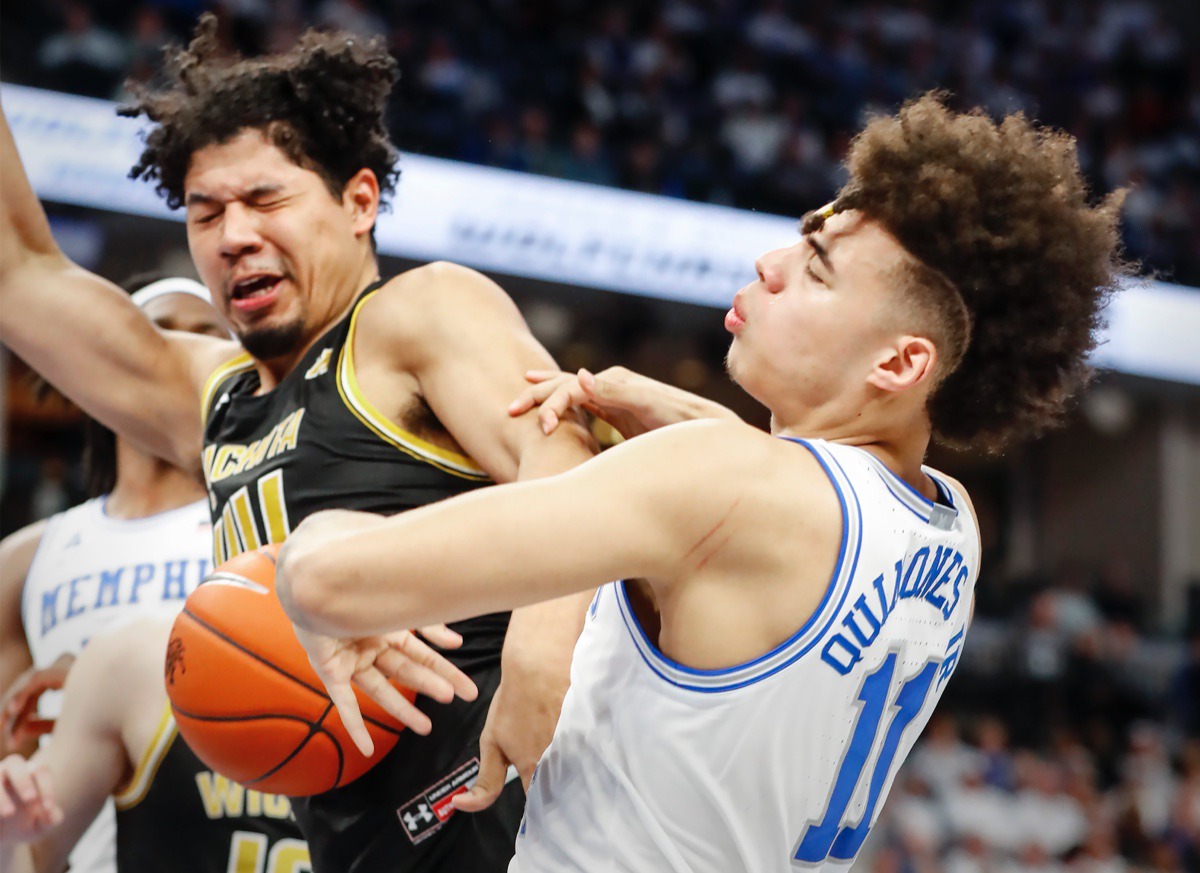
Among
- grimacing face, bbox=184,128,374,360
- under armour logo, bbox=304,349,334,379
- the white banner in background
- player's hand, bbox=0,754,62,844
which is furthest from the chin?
the white banner in background

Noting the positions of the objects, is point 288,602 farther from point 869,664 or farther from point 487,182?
point 487,182

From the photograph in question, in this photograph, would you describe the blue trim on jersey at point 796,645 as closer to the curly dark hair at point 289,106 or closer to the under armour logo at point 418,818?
the under armour logo at point 418,818

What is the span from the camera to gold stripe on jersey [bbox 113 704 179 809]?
340 centimetres

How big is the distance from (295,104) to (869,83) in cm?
1303

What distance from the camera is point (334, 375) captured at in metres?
2.73

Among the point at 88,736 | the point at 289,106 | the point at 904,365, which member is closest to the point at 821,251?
the point at 904,365

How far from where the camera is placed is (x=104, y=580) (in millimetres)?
3967

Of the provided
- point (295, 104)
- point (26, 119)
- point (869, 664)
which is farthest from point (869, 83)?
point (869, 664)

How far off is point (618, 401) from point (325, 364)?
0.70 meters

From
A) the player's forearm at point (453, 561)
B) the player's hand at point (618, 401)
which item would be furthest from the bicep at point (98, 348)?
the player's forearm at point (453, 561)

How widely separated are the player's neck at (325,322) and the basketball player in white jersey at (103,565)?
1006 millimetres

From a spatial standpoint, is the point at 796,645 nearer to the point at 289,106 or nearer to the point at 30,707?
the point at 289,106

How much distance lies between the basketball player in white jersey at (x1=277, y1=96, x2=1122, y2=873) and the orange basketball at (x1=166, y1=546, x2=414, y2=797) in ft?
1.10

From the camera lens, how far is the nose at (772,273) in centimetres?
210
